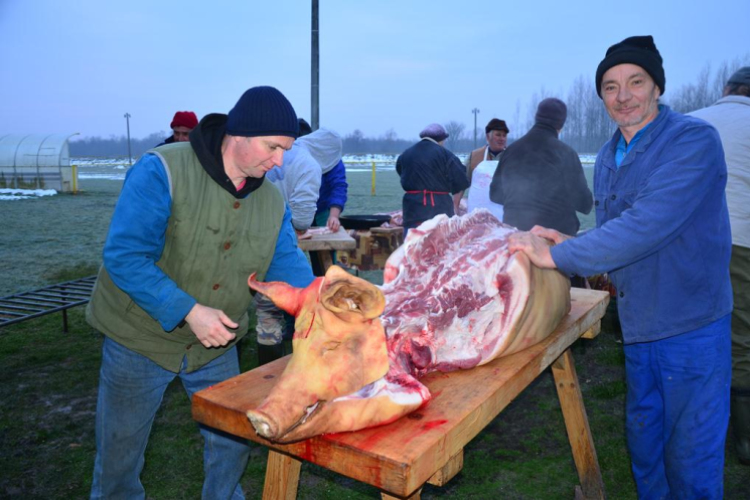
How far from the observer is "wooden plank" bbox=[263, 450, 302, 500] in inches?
84.2

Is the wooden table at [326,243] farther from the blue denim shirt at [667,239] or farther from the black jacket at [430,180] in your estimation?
the blue denim shirt at [667,239]

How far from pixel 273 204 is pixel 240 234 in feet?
0.75

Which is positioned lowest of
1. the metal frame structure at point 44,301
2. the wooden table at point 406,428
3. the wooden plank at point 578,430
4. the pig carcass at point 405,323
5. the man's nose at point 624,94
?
the wooden plank at point 578,430

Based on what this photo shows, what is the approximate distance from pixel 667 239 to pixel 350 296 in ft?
4.81

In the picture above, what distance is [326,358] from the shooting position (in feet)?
5.47

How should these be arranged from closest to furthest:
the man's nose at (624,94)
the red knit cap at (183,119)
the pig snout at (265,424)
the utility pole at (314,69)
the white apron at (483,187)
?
the pig snout at (265,424)
the man's nose at (624,94)
the red knit cap at (183,119)
the white apron at (483,187)
the utility pole at (314,69)

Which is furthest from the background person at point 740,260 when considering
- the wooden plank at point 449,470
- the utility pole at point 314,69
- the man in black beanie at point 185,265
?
the utility pole at point 314,69

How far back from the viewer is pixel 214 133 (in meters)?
2.29

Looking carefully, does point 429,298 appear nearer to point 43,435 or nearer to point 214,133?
point 214,133

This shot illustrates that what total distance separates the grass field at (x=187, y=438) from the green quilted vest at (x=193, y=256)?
4.34 ft

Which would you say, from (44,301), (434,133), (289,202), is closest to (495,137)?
Result: (434,133)

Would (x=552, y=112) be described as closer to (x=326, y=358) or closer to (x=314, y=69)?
(x=326, y=358)

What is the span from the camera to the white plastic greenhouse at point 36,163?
23.2 m

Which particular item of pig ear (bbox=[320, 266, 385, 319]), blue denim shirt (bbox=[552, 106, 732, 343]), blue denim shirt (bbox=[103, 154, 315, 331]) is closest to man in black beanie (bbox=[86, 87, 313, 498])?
blue denim shirt (bbox=[103, 154, 315, 331])
